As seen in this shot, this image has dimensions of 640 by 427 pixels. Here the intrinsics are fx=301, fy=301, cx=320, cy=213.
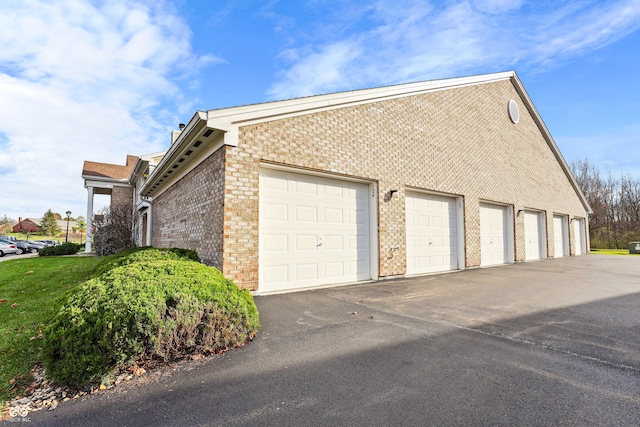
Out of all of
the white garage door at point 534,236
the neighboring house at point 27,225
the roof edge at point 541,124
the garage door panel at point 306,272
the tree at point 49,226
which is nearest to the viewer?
the garage door panel at point 306,272

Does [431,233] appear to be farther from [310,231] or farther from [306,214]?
[306,214]

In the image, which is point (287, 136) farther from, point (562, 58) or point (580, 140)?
point (580, 140)

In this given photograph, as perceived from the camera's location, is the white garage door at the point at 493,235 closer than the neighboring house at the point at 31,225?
Yes

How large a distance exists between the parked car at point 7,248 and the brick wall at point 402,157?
2327 cm

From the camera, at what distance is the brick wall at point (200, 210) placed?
614 cm

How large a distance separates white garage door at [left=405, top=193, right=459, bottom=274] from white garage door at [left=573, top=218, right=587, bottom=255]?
14483mm

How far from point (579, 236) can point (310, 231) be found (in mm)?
21701

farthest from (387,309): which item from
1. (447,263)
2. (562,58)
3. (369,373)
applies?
(562,58)

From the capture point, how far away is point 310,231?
7098 mm

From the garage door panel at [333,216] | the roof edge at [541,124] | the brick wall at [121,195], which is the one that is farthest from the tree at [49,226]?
the roof edge at [541,124]

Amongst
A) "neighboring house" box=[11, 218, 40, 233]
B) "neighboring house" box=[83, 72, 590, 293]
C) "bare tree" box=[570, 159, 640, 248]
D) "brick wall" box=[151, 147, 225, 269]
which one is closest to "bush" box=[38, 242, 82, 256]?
"neighboring house" box=[83, 72, 590, 293]

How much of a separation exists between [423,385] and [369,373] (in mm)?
485

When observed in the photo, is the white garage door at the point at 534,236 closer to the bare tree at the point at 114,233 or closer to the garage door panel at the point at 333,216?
the garage door panel at the point at 333,216

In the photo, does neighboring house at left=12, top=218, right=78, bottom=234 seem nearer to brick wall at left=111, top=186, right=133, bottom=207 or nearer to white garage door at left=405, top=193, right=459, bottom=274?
brick wall at left=111, top=186, right=133, bottom=207
